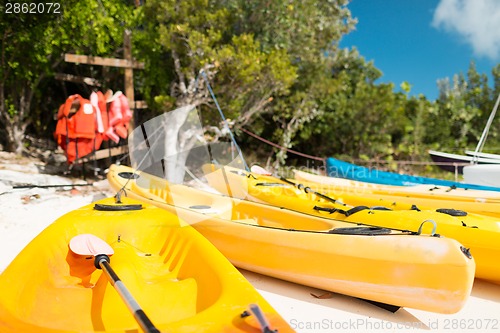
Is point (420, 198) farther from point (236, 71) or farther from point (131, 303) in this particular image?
point (131, 303)

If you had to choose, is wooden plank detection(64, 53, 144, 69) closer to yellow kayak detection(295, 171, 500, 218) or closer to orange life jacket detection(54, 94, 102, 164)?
orange life jacket detection(54, 94, 102, 164)

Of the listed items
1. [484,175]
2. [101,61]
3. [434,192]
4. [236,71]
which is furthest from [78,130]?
[484,175]

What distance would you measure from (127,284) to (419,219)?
259 cm

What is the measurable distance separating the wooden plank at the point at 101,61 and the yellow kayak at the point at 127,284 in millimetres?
4143

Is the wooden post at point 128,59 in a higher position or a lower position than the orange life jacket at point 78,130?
higher

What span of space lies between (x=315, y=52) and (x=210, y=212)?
24.4 ft

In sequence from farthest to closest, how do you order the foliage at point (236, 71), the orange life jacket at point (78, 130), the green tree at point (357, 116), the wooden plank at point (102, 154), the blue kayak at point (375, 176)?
the green tree at point (357, 116) → the blue kayak at point (375, 176) → the foliage at point (236, 71) → the wooden plank at point (102, 154) → the orange life jacket at point (78, 130)

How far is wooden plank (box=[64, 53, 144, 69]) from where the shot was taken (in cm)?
665

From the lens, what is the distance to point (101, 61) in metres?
6.91

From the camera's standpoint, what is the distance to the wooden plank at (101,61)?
6.65 metres

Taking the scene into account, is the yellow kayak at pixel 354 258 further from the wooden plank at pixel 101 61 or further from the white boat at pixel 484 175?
the white boat at pixel 484 175

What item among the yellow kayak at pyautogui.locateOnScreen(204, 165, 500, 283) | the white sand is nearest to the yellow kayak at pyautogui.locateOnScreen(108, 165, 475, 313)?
the white sand

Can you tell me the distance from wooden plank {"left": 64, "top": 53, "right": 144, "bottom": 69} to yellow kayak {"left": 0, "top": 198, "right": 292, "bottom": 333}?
4.14 meters

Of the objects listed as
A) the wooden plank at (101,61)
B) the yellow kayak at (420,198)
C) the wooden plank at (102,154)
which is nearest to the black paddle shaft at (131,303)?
the yellow kayak at (420,198)
